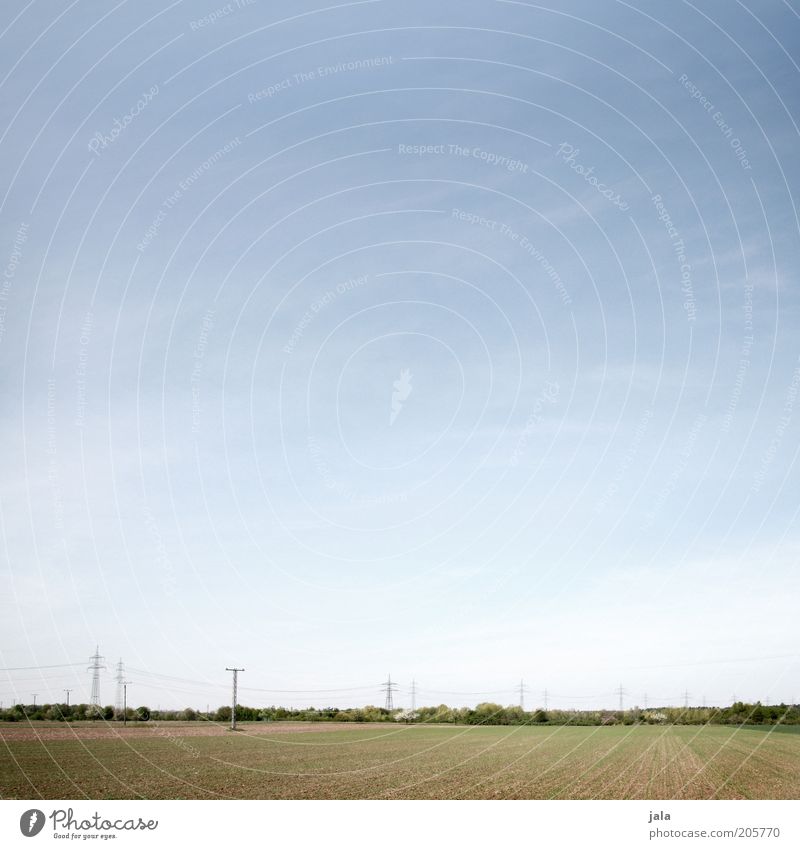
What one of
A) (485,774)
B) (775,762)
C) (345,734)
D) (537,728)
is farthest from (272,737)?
(537,728)

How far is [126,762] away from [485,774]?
822 cm

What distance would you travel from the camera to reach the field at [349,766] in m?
14.8

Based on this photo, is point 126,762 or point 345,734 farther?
point 345,734

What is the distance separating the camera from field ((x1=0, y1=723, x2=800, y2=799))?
1478 centimetres

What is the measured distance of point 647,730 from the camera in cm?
3262

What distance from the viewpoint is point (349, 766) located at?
63.4 feet

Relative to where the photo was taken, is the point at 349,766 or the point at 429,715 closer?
the point at 349,766
